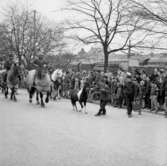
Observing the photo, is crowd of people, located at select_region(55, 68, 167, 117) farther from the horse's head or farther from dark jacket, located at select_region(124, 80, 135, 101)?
the horse's head

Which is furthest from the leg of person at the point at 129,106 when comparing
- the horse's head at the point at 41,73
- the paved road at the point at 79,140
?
the horse's head at the point at 41,73

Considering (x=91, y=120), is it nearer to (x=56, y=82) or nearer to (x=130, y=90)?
(x=130, y=90)

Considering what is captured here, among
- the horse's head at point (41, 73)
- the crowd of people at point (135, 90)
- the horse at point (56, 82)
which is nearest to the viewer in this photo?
the crowd of people at point (135, 90)

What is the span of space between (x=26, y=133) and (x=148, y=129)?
3.54 metres

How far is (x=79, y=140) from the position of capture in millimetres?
7969

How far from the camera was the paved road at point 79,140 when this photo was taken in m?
6.25

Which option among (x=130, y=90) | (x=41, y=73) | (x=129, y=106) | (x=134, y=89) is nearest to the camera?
(x=129, y=106)

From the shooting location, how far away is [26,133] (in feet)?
28.2

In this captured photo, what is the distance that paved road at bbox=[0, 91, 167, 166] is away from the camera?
6.25m

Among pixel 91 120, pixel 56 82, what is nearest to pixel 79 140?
pixel 91 120

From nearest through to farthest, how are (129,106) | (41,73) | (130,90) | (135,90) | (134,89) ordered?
(129,106) → (130,90) → (134,89) → (135,90) → (41,73)

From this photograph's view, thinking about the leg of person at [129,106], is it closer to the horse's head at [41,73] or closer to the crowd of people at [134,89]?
the crowd of people at [134,89]

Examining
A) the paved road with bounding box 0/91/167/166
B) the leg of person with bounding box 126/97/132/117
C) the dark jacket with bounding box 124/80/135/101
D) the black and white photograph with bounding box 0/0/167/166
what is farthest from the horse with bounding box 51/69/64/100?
the paved road with bounding box 0/91/167/166

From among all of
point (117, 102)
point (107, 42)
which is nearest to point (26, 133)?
point (117, 102)
